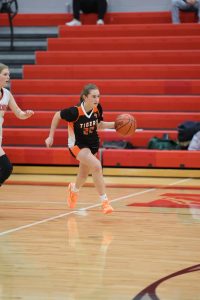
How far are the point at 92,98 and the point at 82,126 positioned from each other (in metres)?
0.33

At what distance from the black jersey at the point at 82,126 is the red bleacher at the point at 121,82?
3.54m

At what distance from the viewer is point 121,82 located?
12.5 m

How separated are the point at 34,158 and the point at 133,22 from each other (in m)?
4.37

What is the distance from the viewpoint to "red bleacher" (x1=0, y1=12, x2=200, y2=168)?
1127 cm

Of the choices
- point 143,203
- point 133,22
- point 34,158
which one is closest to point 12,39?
point 133,22

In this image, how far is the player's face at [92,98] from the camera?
7.00 meters

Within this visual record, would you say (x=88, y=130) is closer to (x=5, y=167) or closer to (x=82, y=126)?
(x=82, y=126)

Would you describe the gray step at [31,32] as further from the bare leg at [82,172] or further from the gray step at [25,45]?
the bare leg at [82,172]

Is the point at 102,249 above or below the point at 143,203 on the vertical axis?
above

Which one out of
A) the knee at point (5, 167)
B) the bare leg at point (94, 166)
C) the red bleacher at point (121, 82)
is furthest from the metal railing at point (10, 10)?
the bare leg at point (94, 166)

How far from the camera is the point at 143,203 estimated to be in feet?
26.1

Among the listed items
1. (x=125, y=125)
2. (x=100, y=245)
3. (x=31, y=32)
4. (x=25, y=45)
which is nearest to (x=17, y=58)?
(x=25, y=45)

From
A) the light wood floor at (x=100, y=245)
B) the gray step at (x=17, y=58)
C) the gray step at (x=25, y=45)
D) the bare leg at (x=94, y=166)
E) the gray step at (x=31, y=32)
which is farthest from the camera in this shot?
the gray step at (x=31, y=32)

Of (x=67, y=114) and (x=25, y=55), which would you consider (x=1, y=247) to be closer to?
(x=67, y=114)
